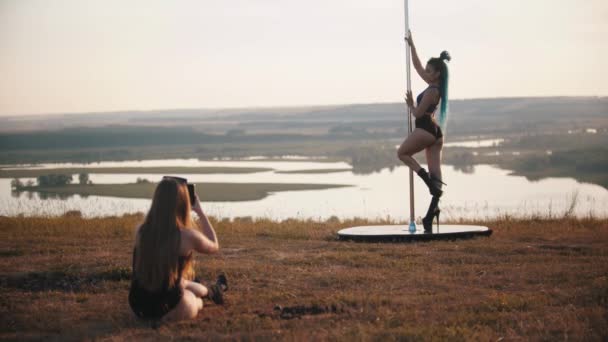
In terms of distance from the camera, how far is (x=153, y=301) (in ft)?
23.5

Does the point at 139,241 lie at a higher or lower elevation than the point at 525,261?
higher

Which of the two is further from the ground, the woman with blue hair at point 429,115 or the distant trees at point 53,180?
the woman with blue hair at point 429,115

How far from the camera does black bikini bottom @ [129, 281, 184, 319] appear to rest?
716 centimetres

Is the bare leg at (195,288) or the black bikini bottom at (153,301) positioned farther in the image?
the bare leg at (195,288)

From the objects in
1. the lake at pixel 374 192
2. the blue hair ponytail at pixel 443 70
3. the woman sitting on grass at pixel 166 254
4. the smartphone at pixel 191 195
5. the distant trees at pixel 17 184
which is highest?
the blue hair ponytail at pixel 443 70

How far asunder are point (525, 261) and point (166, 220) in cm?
538

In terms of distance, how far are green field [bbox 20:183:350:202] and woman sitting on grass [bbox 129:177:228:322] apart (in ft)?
135

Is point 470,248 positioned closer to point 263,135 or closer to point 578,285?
point 578,285

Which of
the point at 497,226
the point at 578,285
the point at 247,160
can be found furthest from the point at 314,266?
the point at 247,160

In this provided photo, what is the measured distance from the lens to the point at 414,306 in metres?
7.74

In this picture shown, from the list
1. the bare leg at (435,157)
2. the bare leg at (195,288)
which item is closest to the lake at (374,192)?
the bare leg at (435,157)

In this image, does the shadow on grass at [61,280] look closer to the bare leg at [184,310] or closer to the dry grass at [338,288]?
the dry grass at [338,288]

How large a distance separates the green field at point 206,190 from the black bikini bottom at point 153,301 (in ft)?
135

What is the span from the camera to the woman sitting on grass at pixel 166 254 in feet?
22.7
